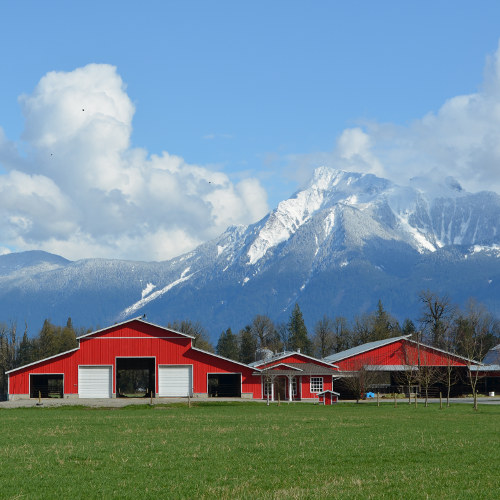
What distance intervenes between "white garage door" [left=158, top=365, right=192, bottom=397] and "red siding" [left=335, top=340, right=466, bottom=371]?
59.1 feet

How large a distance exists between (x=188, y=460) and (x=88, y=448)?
4.64 meters

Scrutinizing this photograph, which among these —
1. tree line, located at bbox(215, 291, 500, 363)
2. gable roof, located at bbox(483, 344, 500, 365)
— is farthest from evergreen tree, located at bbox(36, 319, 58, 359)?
gable roof, located at bbox(483, 344, 500, 365)

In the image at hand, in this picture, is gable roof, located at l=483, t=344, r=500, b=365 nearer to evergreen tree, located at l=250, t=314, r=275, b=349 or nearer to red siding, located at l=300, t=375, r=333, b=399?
red siding, located at l=300, t=375, r=333, b=399

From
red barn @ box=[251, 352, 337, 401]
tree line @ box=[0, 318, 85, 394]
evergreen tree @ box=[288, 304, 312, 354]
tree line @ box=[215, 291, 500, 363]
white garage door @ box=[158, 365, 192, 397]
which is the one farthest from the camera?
evergreen tree @ box=[288, 304, 312, 354]

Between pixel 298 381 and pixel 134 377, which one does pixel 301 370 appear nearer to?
pixel 298 381

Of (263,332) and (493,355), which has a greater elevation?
(263,332)

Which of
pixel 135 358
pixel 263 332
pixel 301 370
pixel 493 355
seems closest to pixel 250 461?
pixel 135 358

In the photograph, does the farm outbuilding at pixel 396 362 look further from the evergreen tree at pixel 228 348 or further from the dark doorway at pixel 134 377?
the evergreen tree at pixel 228 348

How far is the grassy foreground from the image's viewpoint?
18.9 metres

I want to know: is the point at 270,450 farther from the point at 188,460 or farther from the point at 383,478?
the point at 383,478

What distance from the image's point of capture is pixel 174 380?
79.1 meters

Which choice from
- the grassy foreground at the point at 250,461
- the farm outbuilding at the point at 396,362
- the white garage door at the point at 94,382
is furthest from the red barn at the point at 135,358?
the grassy foreground at the point at 250,461

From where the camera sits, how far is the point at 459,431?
3381 cm

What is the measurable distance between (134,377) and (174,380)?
201 ft
